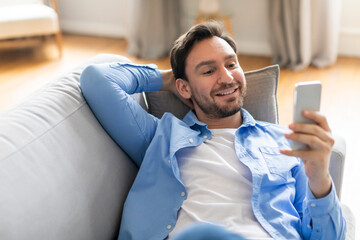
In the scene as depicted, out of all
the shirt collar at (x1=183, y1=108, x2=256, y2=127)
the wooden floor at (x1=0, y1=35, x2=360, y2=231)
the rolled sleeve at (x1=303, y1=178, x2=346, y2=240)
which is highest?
the shirt collar at (x1=183, y1=108, x2=256, y2=127)

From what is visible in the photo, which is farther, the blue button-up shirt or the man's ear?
the man's ear

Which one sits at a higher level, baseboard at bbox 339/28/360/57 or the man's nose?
the man's nose

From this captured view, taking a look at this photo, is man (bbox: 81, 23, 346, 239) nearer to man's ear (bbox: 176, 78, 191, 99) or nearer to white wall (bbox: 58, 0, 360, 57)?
man's ear (bbox: 176, 78, 191, 99)

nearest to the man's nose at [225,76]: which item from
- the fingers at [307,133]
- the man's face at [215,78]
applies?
the man's face at [215,78]

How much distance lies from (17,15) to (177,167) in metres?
3.09

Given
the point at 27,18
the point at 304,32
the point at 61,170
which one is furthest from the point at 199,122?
the point at 27,18

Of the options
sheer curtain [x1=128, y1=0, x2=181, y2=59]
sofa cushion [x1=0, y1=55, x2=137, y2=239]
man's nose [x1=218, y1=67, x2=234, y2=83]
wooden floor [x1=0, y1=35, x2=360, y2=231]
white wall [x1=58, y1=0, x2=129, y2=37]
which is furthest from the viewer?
white wall [x1=58, y1=0, x2=129, y2=37]

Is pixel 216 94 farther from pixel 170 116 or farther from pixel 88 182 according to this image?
pixel 88 182

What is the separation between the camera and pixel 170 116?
1612 millimetres

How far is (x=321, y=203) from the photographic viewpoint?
4.11 ft

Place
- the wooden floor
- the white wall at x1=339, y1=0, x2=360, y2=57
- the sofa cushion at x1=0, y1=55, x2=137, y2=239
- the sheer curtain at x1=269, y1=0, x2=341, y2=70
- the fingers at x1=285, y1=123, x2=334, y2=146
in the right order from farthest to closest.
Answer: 1. the white wall at x1=339, y1=0, x2=360, y2=57
2. the sheer curtain at x1=269, y1=0, x2=341, y2=70
3. the wooden floor
4. the sofa cushion at x1=0, y1=55, x2=137, y2=239
5. the fingers at x1=285, y1=123, x2=334, y2=146

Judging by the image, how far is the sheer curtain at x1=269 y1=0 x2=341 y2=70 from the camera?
3.62 metres

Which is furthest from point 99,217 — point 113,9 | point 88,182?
point 113,9

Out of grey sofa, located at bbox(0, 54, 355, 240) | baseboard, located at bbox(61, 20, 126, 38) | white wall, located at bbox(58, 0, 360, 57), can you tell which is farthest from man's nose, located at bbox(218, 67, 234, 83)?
baseboard, located at bbox(61, 20, 126, 38)
